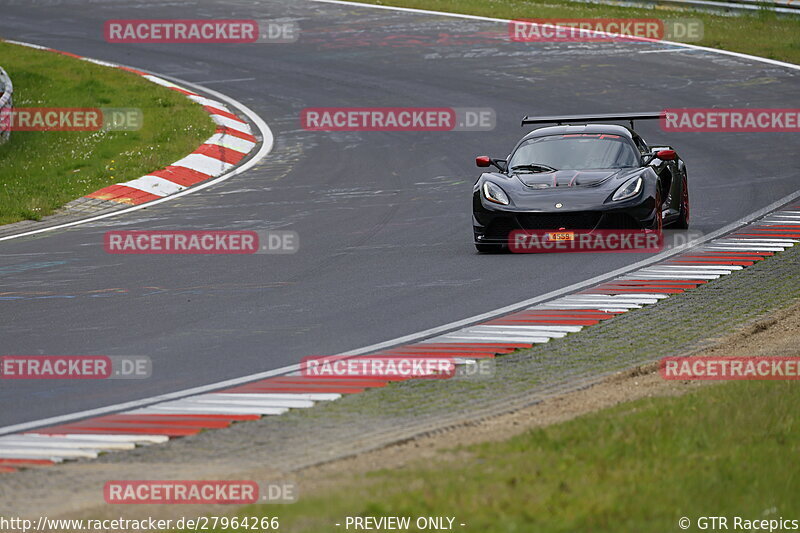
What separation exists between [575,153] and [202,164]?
26.7 ft

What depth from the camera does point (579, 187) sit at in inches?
536

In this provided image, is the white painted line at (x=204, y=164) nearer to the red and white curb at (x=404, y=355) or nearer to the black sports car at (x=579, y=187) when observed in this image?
the black sports car at (x=579, y=187)

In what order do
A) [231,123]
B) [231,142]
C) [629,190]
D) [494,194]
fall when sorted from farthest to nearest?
1. [231,123]
2. [231,142]
3. [494,194]
4. [629,190]

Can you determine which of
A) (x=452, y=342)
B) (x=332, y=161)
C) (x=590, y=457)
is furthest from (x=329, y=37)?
(x=590, y=457)

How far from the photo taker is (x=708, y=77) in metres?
26.4

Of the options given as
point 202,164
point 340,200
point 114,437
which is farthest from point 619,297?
point 202,164

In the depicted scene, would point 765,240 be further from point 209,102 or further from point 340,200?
point 209,102

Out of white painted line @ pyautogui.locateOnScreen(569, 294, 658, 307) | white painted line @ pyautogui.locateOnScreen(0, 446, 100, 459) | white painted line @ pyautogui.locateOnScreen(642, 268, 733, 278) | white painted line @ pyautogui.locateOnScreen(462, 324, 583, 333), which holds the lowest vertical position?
white painted line @ pyautogui.locateOnScreen(642, 268, 733, 278)

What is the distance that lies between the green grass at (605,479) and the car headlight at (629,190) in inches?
245

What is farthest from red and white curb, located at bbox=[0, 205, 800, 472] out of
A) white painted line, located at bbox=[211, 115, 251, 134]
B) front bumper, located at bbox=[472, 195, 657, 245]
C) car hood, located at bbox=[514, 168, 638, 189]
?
white painted line, located at bbox=[211, 115, 251, 134]

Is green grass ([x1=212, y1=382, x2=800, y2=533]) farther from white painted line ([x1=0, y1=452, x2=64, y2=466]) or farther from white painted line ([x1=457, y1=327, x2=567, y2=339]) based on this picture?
white painted line ([x1=457, y1=327, x2=567, y2=339])

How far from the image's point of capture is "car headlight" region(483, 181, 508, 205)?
13.6m

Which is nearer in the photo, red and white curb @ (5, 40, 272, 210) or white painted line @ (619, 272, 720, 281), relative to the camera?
white painted line @ (619, 272, 720, 281)

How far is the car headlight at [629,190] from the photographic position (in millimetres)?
13469
